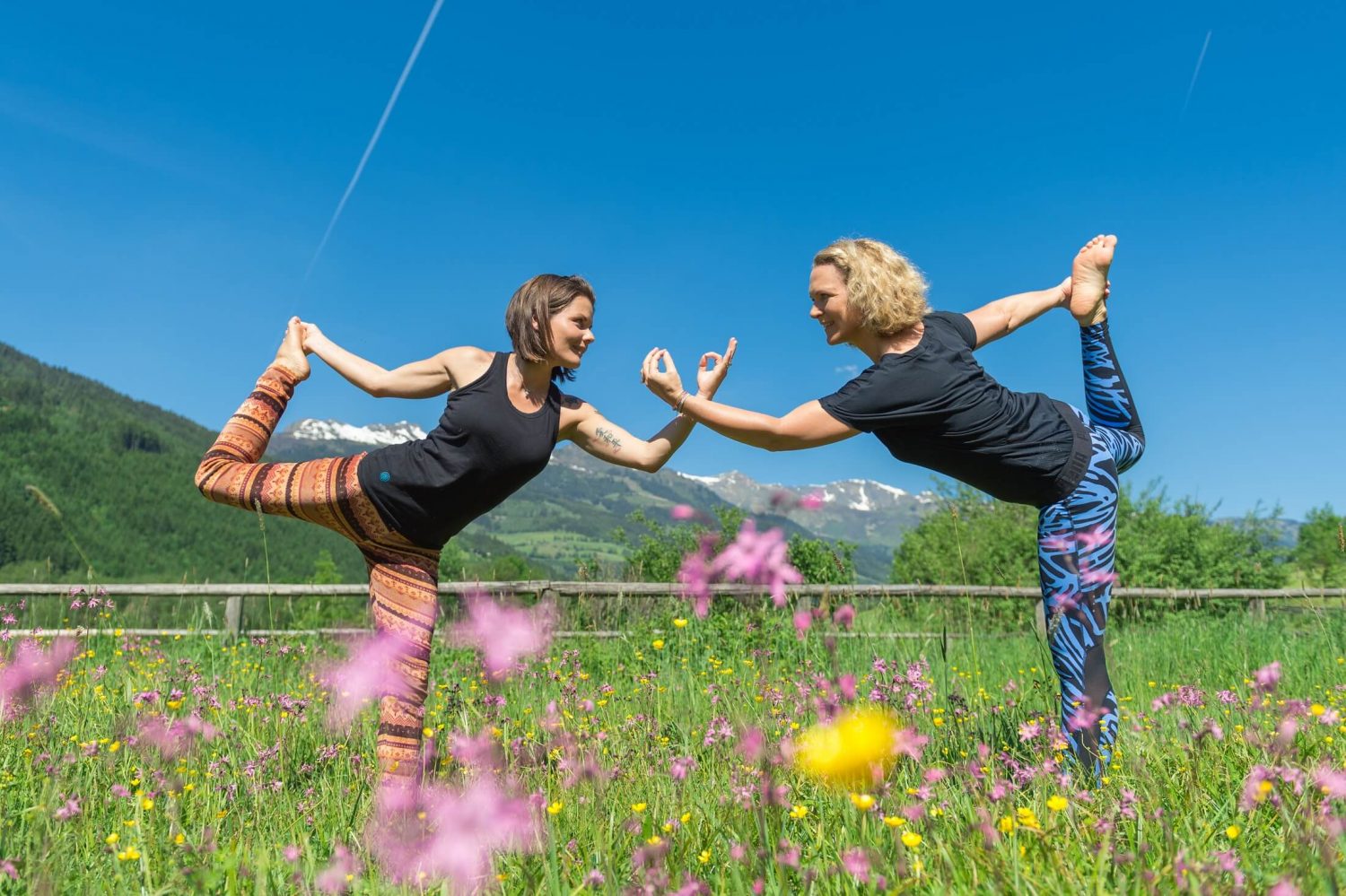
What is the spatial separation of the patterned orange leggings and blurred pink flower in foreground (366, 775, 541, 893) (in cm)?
56

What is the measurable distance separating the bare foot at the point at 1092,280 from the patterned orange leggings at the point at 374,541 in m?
2.77

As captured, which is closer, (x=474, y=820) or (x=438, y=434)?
(x=474, y=820)

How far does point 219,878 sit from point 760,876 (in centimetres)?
129

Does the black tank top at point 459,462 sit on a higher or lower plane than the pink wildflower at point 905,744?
higher

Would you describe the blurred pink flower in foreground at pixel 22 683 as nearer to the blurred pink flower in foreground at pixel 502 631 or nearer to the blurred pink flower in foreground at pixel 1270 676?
the blurred pink flower in foreground at pixel 502 631

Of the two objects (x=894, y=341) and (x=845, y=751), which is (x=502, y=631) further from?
(x=894, y=341)

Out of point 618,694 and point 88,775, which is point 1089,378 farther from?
point 88,775

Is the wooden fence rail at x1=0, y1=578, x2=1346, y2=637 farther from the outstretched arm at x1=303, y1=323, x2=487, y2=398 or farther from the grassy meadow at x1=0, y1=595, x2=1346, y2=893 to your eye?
the outstretched arm at x1=303, y1=323, x2=487, y2=398

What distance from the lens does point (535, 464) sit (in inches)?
131

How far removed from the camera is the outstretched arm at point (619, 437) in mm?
3602

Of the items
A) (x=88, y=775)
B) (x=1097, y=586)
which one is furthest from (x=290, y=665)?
(x=1097, y=586)

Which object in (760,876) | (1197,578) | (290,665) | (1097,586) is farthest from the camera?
(1197,578)

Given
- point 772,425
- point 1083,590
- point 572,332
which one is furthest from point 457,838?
point 1083,590

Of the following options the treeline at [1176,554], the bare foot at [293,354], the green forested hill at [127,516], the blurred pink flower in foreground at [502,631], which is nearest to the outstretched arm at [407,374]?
the bare foot at [293,354]
